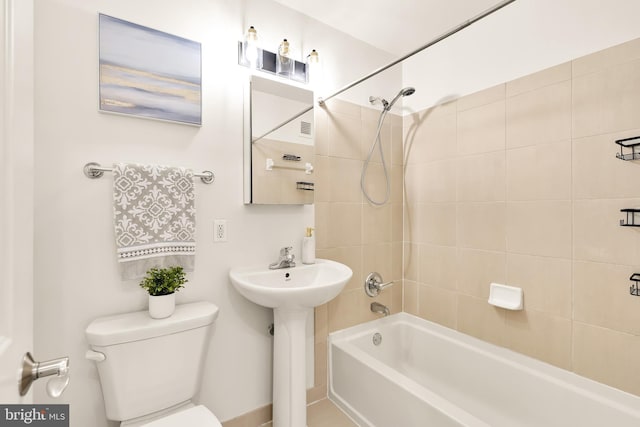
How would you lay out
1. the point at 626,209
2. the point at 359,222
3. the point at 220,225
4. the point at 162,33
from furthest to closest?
the point at 359,222 → the point at 220,225 → the point at 162,33 → the point at 626,209

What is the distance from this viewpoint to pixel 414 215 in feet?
7.36

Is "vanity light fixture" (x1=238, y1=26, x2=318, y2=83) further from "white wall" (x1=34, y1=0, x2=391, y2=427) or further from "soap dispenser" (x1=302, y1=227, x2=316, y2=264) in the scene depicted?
"soap dispenser" (x1=302, y1=227, x2=316, y2=264)

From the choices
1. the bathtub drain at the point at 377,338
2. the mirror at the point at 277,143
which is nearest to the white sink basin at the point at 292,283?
the mirror at the point at 277,143

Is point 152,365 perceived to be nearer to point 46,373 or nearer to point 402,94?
point 46,373

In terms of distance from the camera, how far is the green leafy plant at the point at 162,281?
1.25 m

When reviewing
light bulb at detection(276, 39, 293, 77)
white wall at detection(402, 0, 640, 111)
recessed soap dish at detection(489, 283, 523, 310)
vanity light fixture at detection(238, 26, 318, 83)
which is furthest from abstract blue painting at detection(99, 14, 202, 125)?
recessed soap dish at detection(489, 283, 523, 310)

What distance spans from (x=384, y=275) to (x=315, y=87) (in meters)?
1.37

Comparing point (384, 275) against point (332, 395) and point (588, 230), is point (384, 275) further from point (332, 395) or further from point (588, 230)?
point (588, 230)

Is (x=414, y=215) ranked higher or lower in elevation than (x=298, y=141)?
lower

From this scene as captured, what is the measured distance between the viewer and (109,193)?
1270 millimetres

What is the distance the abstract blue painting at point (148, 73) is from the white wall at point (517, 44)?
1.54 metres

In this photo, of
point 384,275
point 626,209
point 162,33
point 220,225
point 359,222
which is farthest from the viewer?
point 384,275

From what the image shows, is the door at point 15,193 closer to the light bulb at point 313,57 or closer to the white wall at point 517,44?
the light bulb at point 313,57

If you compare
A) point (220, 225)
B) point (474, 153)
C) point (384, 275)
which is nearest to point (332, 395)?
point (384, 275)
